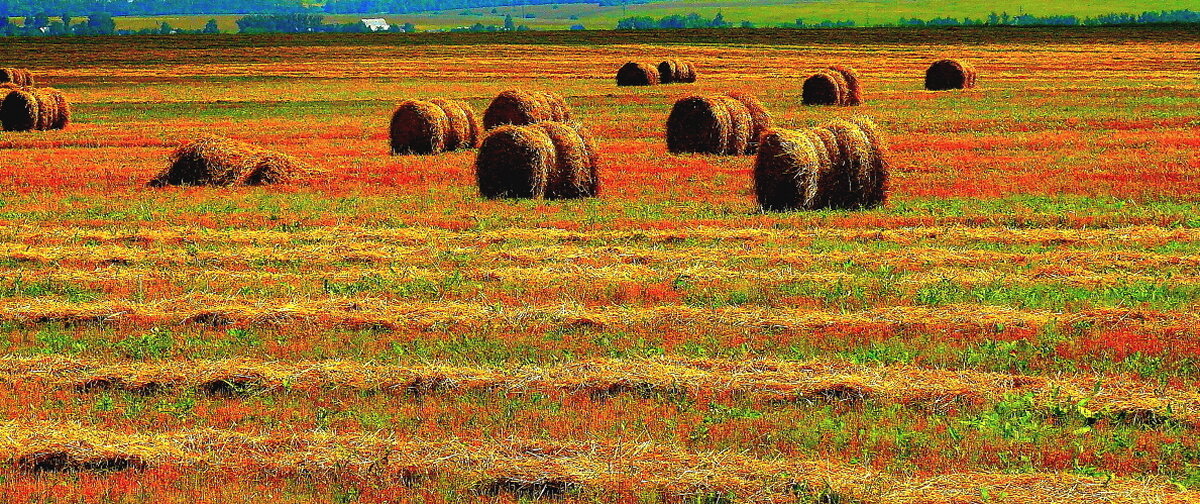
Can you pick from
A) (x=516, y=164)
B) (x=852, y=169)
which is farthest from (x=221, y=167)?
(x=852, y=169)

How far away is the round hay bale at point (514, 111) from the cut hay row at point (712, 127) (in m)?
4.65

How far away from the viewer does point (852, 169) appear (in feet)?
57.6

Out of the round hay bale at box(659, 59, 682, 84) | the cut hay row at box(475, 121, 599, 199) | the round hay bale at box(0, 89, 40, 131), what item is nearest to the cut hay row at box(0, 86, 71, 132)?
the round hay bale at box(0, 89, 40, 131)

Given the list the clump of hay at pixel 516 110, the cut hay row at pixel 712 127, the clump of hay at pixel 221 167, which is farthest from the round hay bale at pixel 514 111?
the clump of hay at pixel 221 167

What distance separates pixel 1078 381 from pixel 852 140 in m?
9.28

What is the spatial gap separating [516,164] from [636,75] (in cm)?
3440

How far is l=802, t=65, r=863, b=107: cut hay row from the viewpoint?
39.0 m

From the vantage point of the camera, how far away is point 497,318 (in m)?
10.8

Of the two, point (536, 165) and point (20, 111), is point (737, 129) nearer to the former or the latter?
point (536, 165)

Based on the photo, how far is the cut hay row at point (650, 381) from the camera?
8.46 m

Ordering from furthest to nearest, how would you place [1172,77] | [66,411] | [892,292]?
[1172,77] → [892,292] → [66,411]

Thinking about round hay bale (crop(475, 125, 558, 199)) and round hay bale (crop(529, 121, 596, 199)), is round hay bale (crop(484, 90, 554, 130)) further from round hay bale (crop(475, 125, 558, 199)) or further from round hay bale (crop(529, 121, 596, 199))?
round hay bale (crop(475, 125, 558, 199))

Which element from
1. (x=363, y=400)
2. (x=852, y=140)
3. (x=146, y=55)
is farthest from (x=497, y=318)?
(x=146, y=55)

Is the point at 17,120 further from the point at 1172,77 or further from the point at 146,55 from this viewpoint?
the point at 146,55
